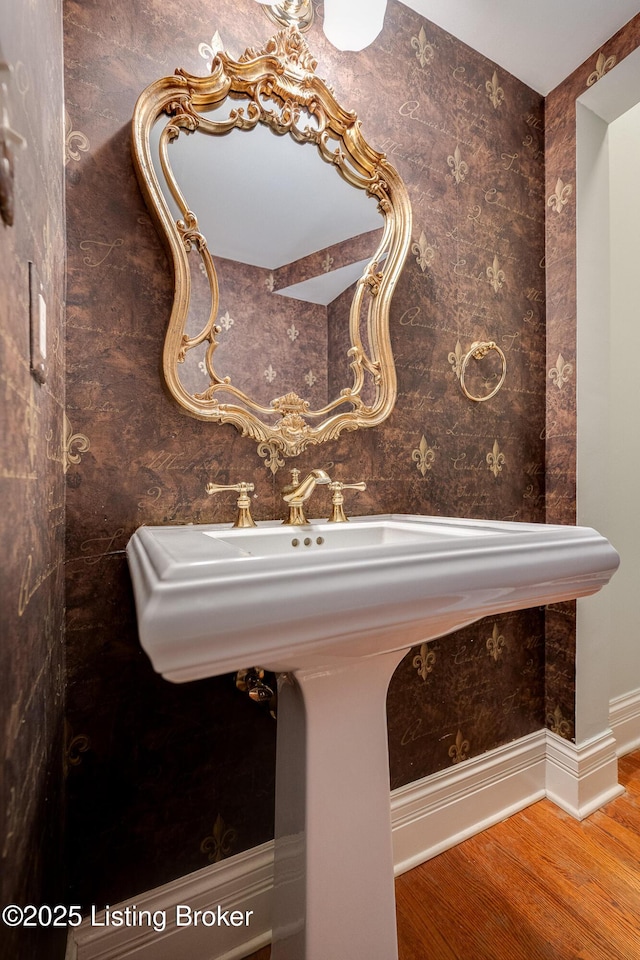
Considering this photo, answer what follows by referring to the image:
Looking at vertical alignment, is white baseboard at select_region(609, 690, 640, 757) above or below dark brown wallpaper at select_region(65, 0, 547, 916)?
below

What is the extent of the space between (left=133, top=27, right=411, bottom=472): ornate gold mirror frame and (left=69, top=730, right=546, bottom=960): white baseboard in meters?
0.93

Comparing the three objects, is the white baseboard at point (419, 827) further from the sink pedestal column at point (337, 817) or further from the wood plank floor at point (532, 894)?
the sink pedestal column at point (337, 817)

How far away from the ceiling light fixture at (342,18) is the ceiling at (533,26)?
0.35m

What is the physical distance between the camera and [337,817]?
2.43ft

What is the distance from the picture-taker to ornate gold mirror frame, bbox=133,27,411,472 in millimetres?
972

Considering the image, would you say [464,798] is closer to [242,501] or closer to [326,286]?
[242,501]

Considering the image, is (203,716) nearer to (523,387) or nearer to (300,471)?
(300,471)

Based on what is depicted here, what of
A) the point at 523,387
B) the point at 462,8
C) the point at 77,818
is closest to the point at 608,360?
the point at 523,387

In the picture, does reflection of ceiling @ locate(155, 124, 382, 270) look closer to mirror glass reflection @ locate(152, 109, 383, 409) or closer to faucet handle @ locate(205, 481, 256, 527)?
mirror glass reflection @ locate(152, 109, 383, 409)

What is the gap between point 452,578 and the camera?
23.7 inches

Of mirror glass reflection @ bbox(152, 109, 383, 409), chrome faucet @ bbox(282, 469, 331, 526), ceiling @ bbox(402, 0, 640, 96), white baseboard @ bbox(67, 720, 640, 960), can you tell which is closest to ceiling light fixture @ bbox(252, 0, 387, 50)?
mirror glass reflection @ bbox(152, 109, 383, 409)

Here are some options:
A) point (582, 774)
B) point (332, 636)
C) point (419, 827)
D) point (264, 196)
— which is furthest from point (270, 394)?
point (582, 774)

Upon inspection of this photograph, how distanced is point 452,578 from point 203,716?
0.71m

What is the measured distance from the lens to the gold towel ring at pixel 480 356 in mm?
1401
